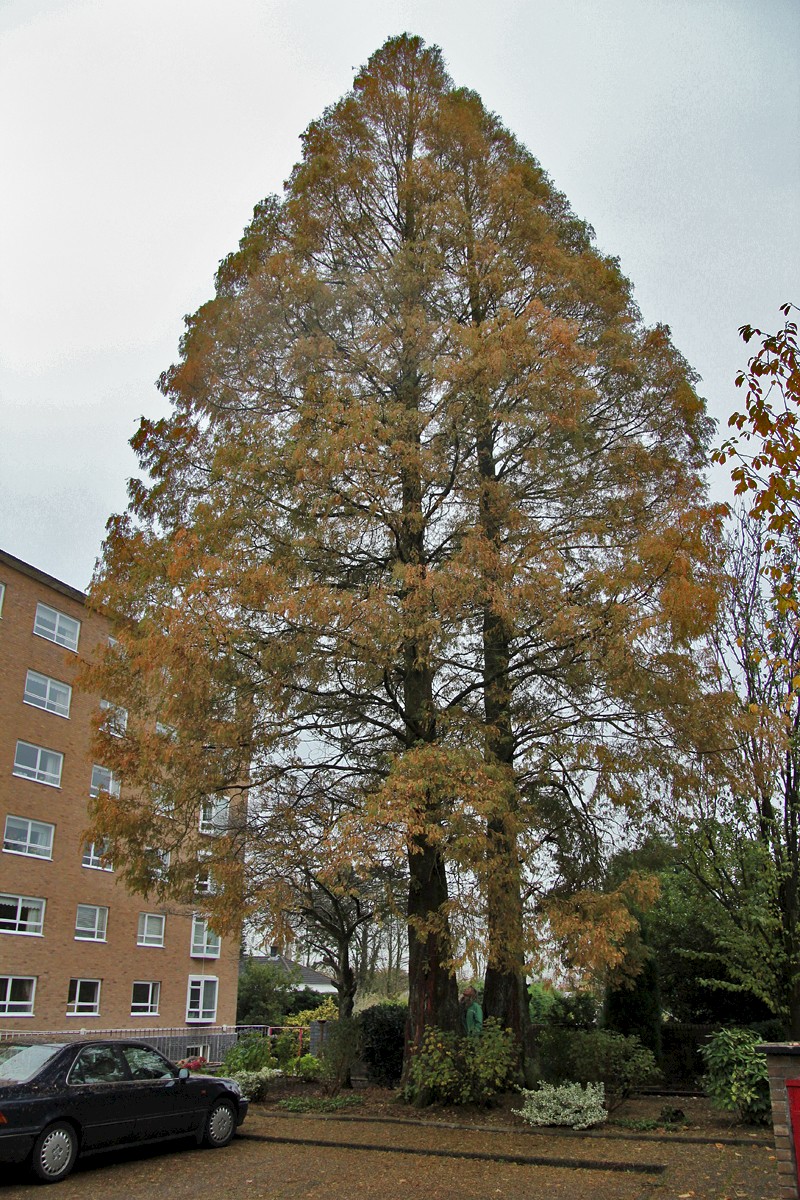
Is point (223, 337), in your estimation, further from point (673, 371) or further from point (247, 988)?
point (247, 988)

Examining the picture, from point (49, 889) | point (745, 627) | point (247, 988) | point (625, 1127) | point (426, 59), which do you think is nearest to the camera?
point (625, 1127)

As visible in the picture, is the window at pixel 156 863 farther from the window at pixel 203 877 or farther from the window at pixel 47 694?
the window at pixel 47 694

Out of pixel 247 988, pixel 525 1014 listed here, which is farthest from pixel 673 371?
pixel 247 988

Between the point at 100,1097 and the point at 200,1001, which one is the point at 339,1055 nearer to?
the point at 100,1097

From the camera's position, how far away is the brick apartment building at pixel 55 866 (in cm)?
2655

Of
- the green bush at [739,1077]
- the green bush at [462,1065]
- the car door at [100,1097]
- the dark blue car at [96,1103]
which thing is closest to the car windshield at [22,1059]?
the dark blue car at [96,1103]

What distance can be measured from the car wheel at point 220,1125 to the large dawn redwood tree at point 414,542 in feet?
7.66

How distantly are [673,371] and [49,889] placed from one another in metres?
23.5

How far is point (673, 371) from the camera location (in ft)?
45.5

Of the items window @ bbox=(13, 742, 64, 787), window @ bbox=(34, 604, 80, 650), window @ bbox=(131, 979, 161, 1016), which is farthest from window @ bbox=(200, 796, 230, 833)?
window @ bbox=(131, 979, 161, 1016)

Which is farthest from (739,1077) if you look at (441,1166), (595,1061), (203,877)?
(203,877)

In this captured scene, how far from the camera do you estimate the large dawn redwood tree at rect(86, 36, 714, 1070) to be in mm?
10969

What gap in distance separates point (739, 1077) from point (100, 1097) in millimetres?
6776

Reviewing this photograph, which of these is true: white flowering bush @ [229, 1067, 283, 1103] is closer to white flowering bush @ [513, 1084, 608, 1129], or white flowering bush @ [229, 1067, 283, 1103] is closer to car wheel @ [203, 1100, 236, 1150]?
car wheel @ [203, 1100, 236, 1150]
